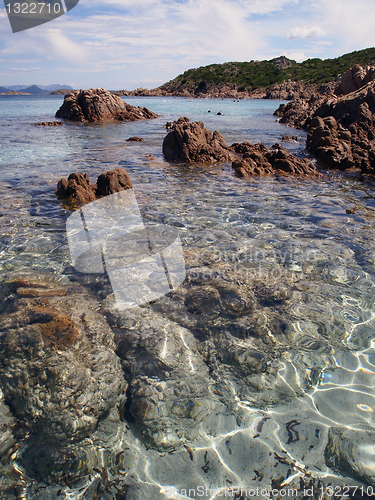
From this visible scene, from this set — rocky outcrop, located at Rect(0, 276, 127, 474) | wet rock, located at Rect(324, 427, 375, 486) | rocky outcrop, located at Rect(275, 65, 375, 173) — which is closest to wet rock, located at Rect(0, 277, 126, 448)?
rocky outcrop, located at Rect(0, 276, 127, 474)

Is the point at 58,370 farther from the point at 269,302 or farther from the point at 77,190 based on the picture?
the point at 77,190

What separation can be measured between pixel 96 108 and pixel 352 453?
34.2 meters

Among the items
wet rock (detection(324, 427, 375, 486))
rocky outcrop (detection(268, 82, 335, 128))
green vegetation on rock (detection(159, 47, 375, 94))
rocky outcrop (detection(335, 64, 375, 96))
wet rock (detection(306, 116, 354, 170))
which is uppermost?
green vegetation on rock (detection(159, 47, 375, 94))

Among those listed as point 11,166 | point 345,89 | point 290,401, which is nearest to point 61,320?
point 290,401

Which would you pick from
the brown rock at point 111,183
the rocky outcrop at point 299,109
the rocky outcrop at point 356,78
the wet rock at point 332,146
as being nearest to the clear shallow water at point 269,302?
the brown rock at point 111,183

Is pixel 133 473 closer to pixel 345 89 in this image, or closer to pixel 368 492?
pixel 368 492

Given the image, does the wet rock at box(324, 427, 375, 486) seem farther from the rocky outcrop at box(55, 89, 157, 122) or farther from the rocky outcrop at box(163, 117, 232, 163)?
the rocky outcrop at box(55, 89, 157, 122)

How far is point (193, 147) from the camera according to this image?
13.8 m

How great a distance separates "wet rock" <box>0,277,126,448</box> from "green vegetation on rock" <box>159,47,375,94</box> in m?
88.6

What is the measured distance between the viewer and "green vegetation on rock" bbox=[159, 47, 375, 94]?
82.6 meters

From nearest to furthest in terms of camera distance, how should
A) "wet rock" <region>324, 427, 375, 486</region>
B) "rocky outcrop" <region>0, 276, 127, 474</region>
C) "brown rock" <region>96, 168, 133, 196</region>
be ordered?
1. "wet rock" <region>324, 427, 375, 486</region>
2. "rocky outcrop" <region>0, 276, 127, 474</region>
3. "brown rock" <region>96, 168, 133, 196</region>

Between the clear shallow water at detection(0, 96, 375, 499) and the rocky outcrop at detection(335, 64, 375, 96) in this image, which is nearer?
the clear shallow water at detection(0, 96, 375, 499)

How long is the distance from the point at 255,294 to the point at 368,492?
2401 mm

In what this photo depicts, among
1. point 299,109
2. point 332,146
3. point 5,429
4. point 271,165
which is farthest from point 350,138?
point 299,109
